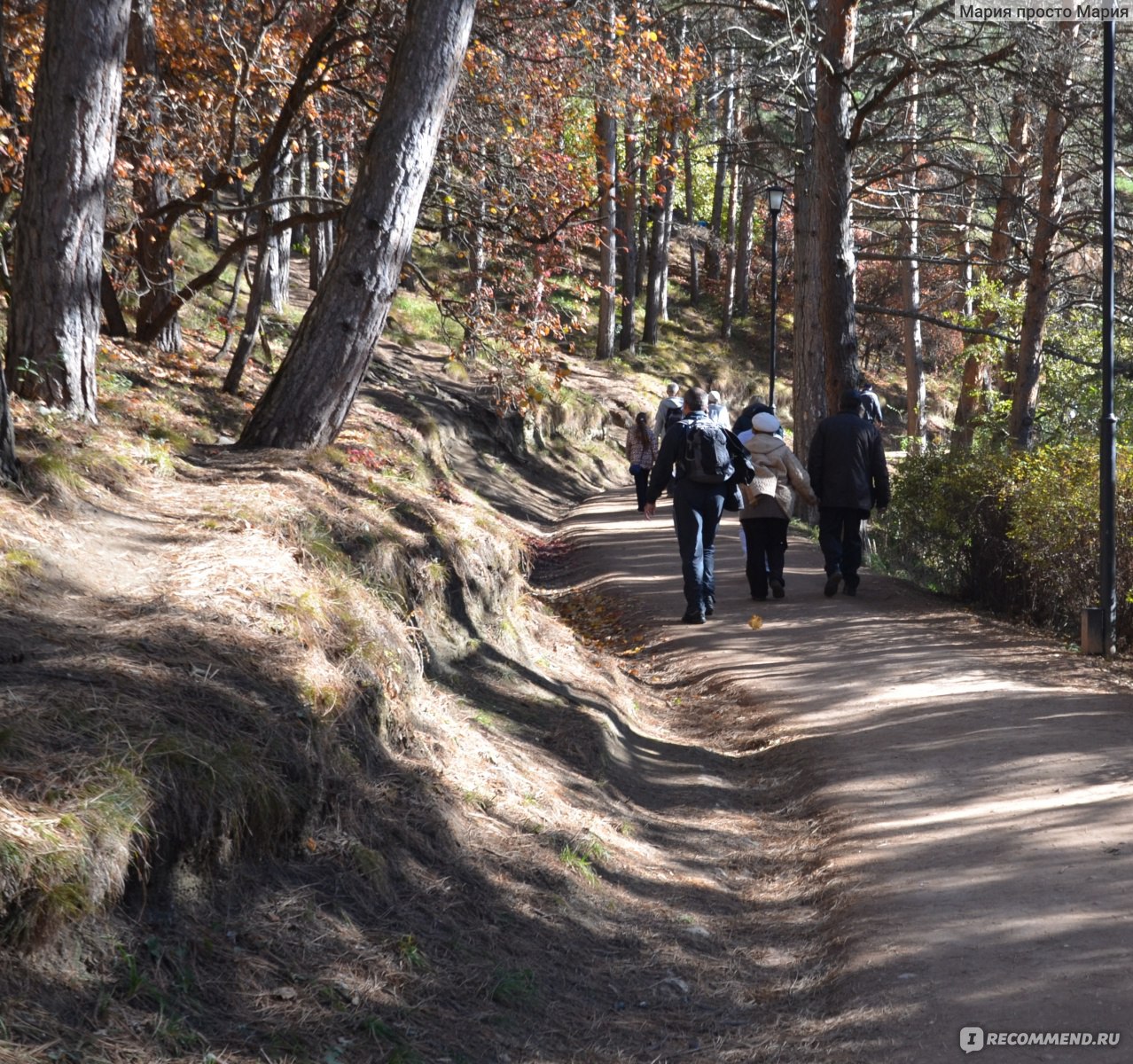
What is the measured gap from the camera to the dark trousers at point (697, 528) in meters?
11.3

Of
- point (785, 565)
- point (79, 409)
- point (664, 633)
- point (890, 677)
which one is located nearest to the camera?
point (79, 409)

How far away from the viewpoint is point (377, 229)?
917 centimetres

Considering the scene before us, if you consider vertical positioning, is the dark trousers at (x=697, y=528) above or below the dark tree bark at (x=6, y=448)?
below

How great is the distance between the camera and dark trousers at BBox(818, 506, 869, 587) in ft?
39.3

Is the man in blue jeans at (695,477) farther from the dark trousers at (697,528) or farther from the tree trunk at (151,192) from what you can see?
the tree trunk at (151,192)

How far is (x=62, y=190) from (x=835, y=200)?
406 inches

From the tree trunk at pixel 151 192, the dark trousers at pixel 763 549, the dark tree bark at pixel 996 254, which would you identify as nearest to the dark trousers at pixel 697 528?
the dark trousers at pixel 763 549

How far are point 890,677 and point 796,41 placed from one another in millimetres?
8478

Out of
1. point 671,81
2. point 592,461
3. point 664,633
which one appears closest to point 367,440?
point 664,633

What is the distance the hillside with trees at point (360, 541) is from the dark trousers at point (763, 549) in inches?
53.8

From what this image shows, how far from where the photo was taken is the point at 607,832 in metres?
6.23

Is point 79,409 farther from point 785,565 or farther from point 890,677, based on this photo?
point 785,565

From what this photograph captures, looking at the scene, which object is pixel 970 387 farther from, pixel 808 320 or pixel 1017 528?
pixel 1017 528

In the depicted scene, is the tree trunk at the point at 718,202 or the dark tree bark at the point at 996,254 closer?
the dark tree bark at the point at 996,254
